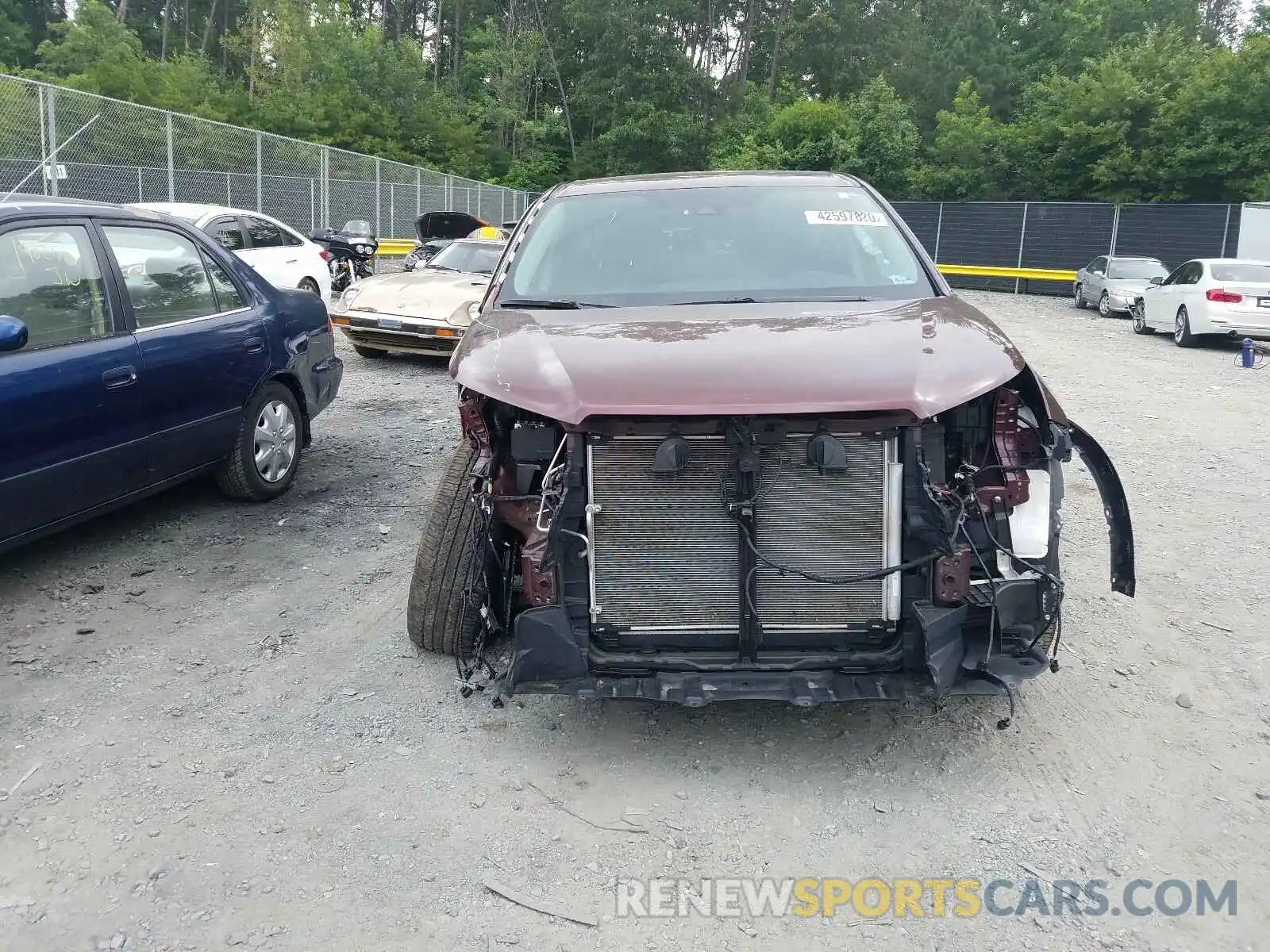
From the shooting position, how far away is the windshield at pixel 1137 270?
20.8m

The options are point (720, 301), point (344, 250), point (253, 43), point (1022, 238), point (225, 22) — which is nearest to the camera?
point (720, 301)

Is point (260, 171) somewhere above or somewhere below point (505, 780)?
above

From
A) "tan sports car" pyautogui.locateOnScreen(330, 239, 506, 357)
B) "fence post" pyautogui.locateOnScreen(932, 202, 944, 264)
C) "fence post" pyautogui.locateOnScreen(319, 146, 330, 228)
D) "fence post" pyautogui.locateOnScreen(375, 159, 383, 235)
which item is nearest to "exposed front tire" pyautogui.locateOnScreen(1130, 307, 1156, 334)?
"tan sports car" pyautogui.locateOnScreen(330, 239, 506, 357)

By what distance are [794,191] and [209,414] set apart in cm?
314

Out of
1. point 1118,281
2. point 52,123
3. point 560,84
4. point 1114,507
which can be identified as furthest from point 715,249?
point 560,84

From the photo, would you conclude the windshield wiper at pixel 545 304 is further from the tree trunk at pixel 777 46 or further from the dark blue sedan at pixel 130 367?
the tree trunk at pixel 777 46

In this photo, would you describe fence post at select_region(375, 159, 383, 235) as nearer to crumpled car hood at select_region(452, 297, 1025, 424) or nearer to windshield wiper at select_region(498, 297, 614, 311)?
windshield wiper at select_region(498, 297, 614, 311)

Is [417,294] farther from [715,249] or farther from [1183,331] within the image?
[1183,331]

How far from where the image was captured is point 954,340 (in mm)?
3316

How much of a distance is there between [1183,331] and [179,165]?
1606cm

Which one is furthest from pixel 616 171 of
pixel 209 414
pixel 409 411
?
pixel 209 414

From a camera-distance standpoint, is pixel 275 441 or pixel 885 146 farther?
pixel 885 146

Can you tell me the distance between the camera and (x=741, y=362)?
3.11 meters

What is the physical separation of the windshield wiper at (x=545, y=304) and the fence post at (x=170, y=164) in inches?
587
